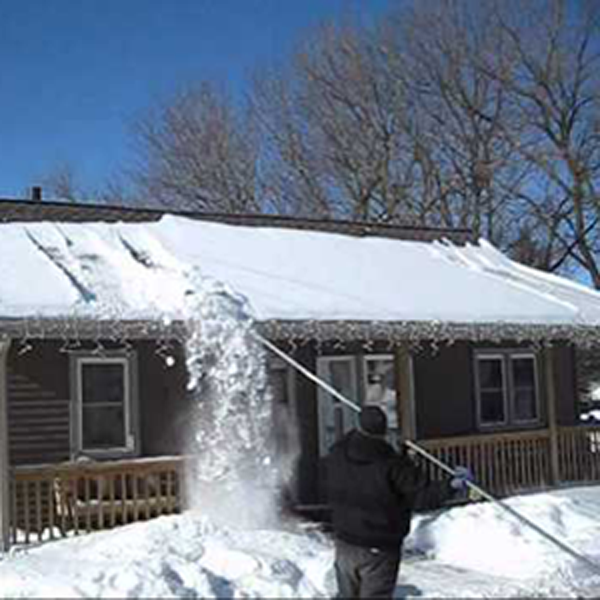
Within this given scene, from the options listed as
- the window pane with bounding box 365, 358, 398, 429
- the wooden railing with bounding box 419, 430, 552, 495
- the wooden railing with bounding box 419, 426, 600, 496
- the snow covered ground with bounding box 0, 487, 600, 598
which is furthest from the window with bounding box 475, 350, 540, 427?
the snow covered ground with bounding box 0, 487, 600, 598

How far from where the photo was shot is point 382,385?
17641 mm

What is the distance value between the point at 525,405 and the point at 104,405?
27.1 feet

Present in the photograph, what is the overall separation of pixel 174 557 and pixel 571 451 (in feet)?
32.1

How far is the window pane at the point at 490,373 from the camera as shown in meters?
19.1

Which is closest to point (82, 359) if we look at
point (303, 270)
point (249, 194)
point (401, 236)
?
point (303, 270)

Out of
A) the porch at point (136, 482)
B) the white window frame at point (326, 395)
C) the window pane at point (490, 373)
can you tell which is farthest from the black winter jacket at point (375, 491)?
the window pane at point (490, 373)

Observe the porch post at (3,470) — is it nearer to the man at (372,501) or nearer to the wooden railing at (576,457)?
the man at (372,501)

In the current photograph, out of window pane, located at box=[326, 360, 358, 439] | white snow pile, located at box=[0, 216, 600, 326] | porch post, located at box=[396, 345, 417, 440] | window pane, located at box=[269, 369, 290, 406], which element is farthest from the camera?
window pane, located at box=[326, 360, 358, 439]

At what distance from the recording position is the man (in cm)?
745

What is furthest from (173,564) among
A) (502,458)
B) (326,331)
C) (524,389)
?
(524,389)

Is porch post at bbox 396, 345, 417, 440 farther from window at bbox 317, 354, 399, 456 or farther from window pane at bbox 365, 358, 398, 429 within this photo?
window pane at bbox 365, 358, 398, 429

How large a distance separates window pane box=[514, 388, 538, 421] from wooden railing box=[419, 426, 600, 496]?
129 cm

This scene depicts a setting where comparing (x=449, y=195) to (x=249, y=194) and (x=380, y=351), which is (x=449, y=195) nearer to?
(x=249, y=194)

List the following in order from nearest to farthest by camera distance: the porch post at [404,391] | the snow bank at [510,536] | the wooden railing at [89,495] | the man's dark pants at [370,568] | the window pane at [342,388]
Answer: the man's dark pants at [370,568] → the snow bank at [510,536] → the wooden railing at [89,495] → the porch post at [404,391] → the window pane at [342,388]
